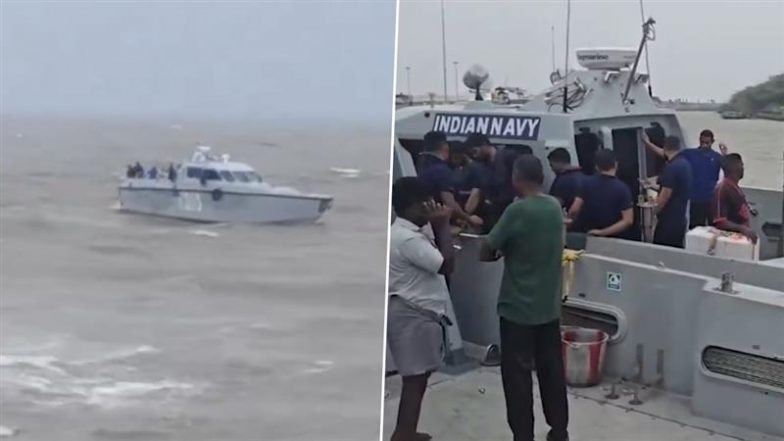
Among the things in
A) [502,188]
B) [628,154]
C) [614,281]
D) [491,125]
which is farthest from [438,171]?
[628,154]

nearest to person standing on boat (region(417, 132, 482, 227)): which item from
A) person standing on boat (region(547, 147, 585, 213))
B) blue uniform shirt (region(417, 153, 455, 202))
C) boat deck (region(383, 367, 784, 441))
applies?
blue uniform shirt (region(417, 153, 455, 202))

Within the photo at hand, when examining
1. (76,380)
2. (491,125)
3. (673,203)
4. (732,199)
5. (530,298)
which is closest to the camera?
(76,380)

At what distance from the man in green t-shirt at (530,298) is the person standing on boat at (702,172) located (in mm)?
1693

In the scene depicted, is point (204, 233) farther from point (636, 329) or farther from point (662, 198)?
point (662, 198)

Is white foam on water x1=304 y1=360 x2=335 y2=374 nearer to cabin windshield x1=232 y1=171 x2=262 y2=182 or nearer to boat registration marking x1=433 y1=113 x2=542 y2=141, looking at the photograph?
cabin windshield x1=232 y1=171 x2=262 y2=182

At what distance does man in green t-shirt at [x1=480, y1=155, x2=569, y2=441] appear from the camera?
2.13m

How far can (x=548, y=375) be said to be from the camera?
2295 millimetres

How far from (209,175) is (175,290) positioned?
0.49 ft

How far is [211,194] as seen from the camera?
1.18 meters

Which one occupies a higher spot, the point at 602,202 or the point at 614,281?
the point at 602,202

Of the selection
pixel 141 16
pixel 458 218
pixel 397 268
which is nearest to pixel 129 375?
pixel 141 16

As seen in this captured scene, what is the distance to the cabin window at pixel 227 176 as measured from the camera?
1.19 m

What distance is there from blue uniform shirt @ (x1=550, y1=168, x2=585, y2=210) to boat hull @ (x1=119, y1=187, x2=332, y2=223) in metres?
1.82

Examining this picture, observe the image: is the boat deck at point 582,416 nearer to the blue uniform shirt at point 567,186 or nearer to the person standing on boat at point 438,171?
the person standing on boat at point 438,171
